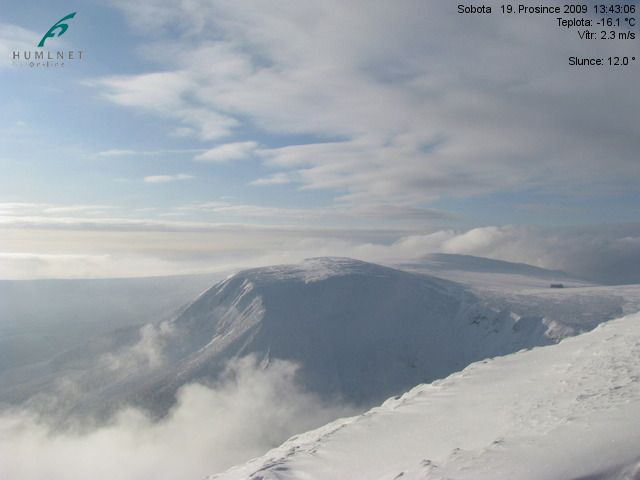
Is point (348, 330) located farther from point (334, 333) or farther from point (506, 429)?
point (506, 429)

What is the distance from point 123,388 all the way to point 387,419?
132901 millimetres

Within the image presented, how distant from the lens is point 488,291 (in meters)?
154

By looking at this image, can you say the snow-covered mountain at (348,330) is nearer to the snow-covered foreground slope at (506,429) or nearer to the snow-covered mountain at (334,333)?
the snow-covered mountain at (334,333)

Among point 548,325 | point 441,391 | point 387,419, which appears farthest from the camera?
point 548,325

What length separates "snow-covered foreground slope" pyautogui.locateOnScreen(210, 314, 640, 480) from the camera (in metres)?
13.9

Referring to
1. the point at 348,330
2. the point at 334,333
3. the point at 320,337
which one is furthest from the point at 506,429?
the point at 348,330

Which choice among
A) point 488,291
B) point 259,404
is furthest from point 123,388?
point 488,291

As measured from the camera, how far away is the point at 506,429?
17.9 metres

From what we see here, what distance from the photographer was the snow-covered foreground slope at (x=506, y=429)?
1388cm

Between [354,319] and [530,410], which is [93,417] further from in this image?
[530,410]

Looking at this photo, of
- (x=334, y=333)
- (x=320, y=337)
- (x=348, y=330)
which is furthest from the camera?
(x=348, y=330)

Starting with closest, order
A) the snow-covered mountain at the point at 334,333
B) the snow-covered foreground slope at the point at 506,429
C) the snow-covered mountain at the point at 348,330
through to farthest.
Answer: the snow-covered foreground slope at the point at 506,429 → the snow-covered mountain at the point at 334,333 → the snow-covered mountain at the point at 348,330

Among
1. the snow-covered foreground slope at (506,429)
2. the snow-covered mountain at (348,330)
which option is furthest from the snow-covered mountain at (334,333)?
the snow-covered foreground slope at (506,429)

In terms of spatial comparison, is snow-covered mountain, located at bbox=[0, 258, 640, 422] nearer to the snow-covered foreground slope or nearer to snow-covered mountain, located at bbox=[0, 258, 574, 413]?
snow-covered mountain, located at bbox=[0, 258, 574, 413]
